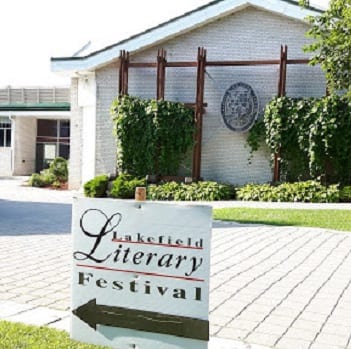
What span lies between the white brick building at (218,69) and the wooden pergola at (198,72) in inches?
19.2

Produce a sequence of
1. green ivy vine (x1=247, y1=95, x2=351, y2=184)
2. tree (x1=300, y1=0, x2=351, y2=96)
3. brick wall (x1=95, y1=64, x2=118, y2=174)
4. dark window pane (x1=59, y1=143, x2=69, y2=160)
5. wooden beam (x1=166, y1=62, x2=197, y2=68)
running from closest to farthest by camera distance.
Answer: tree (x1=300, y1=0, x2=351, y2=96)
green ivy vine (x1=247, y1=95, x2=351, y2=184)
wooden beam (x1=166, y1=62, x2=197, y2=68)
brick wall (x1=95, y1=64, x2=118, y2=174)
dark window pane (x1=59, y1=143, x2=69, y2=160)

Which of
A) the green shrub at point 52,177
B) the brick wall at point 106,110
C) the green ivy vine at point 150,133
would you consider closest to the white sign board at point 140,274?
the green ivy vine at point 150,133

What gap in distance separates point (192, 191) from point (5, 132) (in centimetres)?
1912

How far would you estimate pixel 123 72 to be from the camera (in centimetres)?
1984

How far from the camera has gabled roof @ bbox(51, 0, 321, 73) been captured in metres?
18.8

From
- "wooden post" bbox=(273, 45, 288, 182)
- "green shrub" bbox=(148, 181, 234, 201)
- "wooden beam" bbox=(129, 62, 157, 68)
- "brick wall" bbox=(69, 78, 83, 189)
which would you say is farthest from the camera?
"brick wall" bbox=(69, 78, 83, 189)

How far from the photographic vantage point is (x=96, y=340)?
149 inches

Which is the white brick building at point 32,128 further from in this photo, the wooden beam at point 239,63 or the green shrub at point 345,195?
the green shrub at point 345,195

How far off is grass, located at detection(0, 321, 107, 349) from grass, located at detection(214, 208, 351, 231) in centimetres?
784

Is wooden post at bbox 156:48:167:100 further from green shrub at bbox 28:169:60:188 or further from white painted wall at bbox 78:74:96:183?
green shrub at bbox 28:169:60:188

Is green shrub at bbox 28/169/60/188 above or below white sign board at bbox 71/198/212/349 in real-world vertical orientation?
below

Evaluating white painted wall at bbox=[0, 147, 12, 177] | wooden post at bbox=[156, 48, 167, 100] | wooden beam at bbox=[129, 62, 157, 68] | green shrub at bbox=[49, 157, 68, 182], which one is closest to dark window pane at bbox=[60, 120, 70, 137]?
white painted wall at bbox=[0, 147, 12, 177]

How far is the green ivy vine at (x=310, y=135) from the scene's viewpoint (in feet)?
55.8

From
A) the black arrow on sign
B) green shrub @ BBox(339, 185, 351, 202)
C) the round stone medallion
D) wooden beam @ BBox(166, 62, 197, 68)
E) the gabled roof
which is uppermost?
the gabled roof
